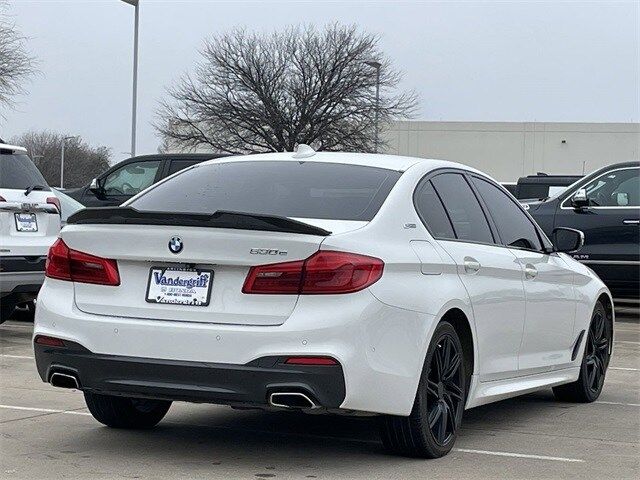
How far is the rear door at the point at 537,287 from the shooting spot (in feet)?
25.6

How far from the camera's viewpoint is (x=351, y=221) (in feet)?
20.8

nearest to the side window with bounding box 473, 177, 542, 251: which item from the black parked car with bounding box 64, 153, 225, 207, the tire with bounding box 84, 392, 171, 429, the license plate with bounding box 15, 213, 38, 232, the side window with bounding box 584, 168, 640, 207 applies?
the tire with bounding box 84, 392, 171, 429

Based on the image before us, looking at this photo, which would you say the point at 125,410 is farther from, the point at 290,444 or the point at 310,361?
the point at 310,361

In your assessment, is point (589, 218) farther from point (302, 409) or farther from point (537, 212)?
point (302, 409)

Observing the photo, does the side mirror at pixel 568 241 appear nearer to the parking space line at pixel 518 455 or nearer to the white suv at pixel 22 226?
the parking space line at pixel 518 455

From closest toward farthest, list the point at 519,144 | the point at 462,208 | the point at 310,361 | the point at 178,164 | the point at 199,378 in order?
the point at 310,361, the point at 199,378, the point at 462,208, the point at 178,164, the point at 519,144

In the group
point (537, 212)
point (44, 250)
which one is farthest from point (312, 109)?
point (44, 250)

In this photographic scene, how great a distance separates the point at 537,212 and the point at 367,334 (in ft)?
34.4

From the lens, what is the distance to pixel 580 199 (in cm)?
1564

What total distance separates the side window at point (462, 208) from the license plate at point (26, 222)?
5.56m

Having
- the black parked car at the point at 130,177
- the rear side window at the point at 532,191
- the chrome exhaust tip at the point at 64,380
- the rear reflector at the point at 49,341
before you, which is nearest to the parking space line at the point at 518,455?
the chrome exhaust tip at the point at 64,380

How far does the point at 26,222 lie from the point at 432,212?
6016 millimetres

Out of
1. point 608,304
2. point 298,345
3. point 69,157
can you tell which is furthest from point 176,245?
point 69,157

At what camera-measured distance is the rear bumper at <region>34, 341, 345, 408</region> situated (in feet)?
19.2
